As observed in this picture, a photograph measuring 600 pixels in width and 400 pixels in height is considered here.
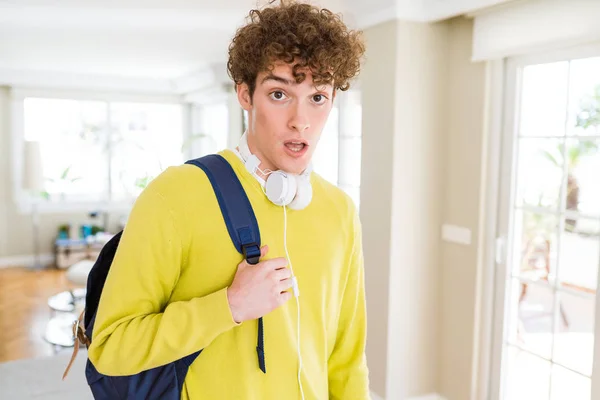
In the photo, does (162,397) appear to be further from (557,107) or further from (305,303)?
(557,107)

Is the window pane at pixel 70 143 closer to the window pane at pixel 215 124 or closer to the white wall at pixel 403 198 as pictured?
the window pane at pixel 215 124

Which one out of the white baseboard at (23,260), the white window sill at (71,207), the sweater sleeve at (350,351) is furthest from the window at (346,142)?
the white baseboard at (23,260)

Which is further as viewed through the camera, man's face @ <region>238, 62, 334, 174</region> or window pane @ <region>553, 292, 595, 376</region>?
window pane @ <region>553, 292, 595, 376</region>

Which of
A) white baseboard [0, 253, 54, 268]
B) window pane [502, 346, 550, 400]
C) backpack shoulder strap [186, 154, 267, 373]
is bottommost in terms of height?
white baseboard [0, 253, 54, 268]

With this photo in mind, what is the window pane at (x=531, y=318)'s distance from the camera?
264 cm

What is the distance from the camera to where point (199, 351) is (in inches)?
39.8

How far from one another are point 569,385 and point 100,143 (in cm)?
682

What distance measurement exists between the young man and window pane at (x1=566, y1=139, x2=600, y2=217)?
1671mm

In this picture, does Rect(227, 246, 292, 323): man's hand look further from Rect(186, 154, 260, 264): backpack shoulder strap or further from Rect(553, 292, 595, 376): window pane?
Rect(553, 292, 595, 376): window pane

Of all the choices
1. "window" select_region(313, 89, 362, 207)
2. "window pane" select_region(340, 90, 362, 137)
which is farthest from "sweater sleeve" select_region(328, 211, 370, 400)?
"window pane" select_region(340, 90, 362, 137)

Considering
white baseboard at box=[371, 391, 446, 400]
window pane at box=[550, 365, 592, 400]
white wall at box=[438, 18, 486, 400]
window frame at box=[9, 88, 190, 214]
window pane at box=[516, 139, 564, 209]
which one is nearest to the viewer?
window pane at box=[550, 365, 592, 400]

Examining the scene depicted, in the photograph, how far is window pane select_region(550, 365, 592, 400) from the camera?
8.03 ft

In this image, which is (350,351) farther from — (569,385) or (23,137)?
(23,137)

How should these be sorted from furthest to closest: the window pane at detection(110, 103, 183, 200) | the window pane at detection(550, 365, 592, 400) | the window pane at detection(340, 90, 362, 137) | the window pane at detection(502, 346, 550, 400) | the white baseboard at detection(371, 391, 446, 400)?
1. the window pane at detection(110, 103, 183, 200)
2. the window pane at detection(340, 90, 362, 137)
3. the white baseboard at detection(371, 391, 446, 400)
4. the window pane at detection(502, 346, 550, 400)
5. the window pane at detection(550, 365, 592, 400)
